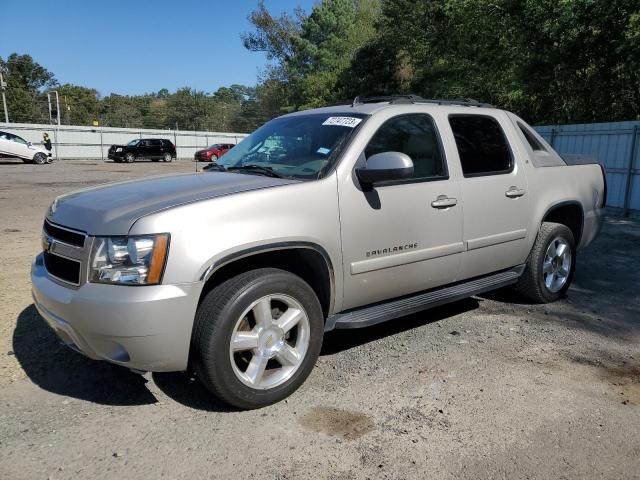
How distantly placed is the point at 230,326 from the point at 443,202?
190cm

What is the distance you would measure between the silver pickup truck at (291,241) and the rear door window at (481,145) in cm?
1

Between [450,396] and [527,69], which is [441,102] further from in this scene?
[527,69]

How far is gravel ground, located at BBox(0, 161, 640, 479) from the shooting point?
2.66 meters

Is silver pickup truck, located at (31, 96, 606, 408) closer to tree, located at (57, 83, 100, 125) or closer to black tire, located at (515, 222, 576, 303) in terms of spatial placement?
black tire, located at (515, 222, 576, 303)

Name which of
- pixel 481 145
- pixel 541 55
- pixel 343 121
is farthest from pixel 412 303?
pixel 541 55

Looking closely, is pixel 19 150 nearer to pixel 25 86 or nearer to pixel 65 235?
pixel 65 235

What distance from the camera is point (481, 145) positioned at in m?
4.45

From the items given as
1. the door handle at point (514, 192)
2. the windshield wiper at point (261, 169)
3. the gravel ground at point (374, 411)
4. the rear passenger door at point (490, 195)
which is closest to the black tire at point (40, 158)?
the gravel ground at point (374, 411)

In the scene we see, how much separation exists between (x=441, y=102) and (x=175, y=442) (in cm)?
320

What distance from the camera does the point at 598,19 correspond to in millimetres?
13273

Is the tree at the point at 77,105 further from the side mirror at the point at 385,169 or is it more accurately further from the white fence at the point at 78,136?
the side mirror at the point at 385,169

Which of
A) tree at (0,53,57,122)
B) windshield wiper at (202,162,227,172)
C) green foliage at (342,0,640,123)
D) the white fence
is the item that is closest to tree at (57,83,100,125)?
tree at (0,53,57,122)

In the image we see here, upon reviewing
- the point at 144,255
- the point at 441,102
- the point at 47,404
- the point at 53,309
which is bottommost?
the point at 47,404

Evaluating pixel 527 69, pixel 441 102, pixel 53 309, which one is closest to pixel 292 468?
pixel 53 309
